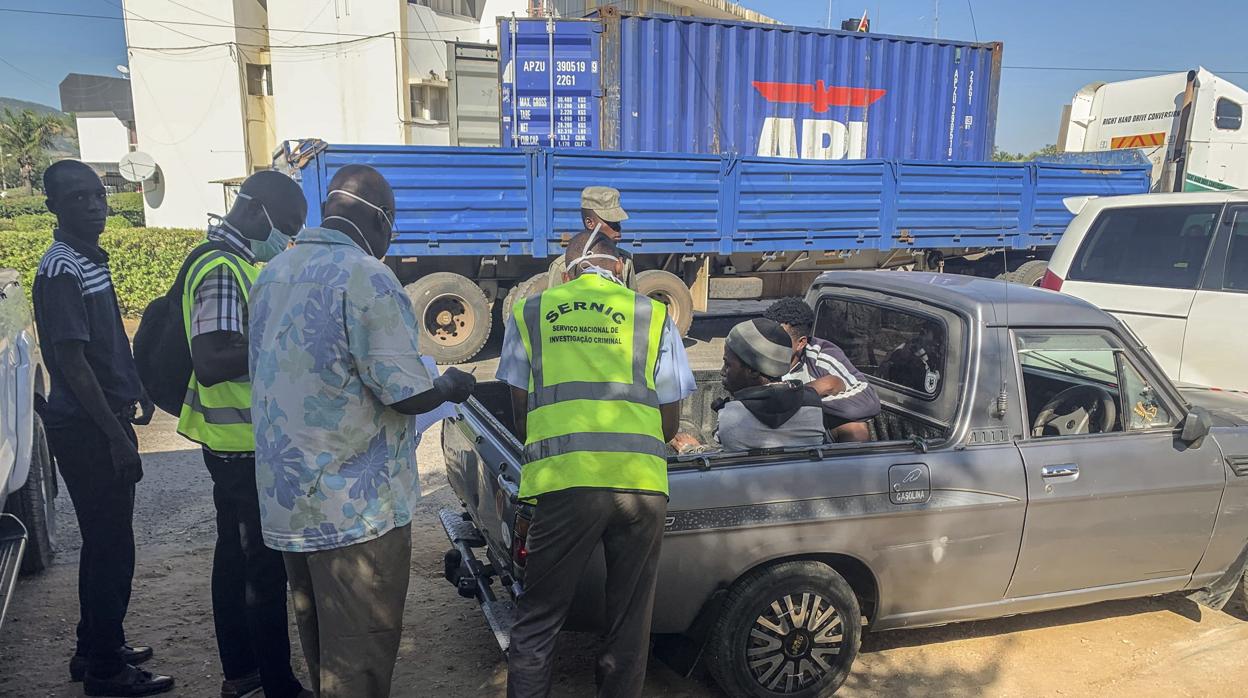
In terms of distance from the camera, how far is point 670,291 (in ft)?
32.3

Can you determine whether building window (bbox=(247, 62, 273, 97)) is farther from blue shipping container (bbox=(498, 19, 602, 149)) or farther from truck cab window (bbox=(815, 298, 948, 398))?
truck cab window (bbox=(815, 298, 948, 398))

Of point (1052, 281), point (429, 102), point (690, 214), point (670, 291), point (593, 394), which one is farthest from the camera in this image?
point (429, 102)

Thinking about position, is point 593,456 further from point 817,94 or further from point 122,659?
point 817,94

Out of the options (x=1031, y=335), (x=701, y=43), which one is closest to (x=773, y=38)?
(x=701, y=43)

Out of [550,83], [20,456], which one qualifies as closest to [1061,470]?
[20,456]

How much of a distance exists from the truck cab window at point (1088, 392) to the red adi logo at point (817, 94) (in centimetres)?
838

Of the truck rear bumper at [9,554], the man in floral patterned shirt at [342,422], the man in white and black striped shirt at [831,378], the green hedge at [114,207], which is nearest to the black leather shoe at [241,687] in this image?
the truck rear bumper at [9,554]

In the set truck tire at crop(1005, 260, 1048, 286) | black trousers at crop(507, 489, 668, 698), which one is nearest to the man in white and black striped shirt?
black trousers at crop(507, 489, 668, 698)

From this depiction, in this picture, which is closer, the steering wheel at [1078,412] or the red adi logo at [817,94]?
the steering wheel at [1078,412]

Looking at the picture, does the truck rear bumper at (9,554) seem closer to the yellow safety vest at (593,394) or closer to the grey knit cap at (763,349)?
the yellow safety vest at (593,394)

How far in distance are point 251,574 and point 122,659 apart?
746 mm

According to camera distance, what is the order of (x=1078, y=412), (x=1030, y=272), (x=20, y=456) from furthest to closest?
(x=1030, y=272)
(x=1078, y=412)
(x=20, y=456)

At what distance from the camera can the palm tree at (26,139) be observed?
161 feet

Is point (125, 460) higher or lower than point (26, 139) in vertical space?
lower
